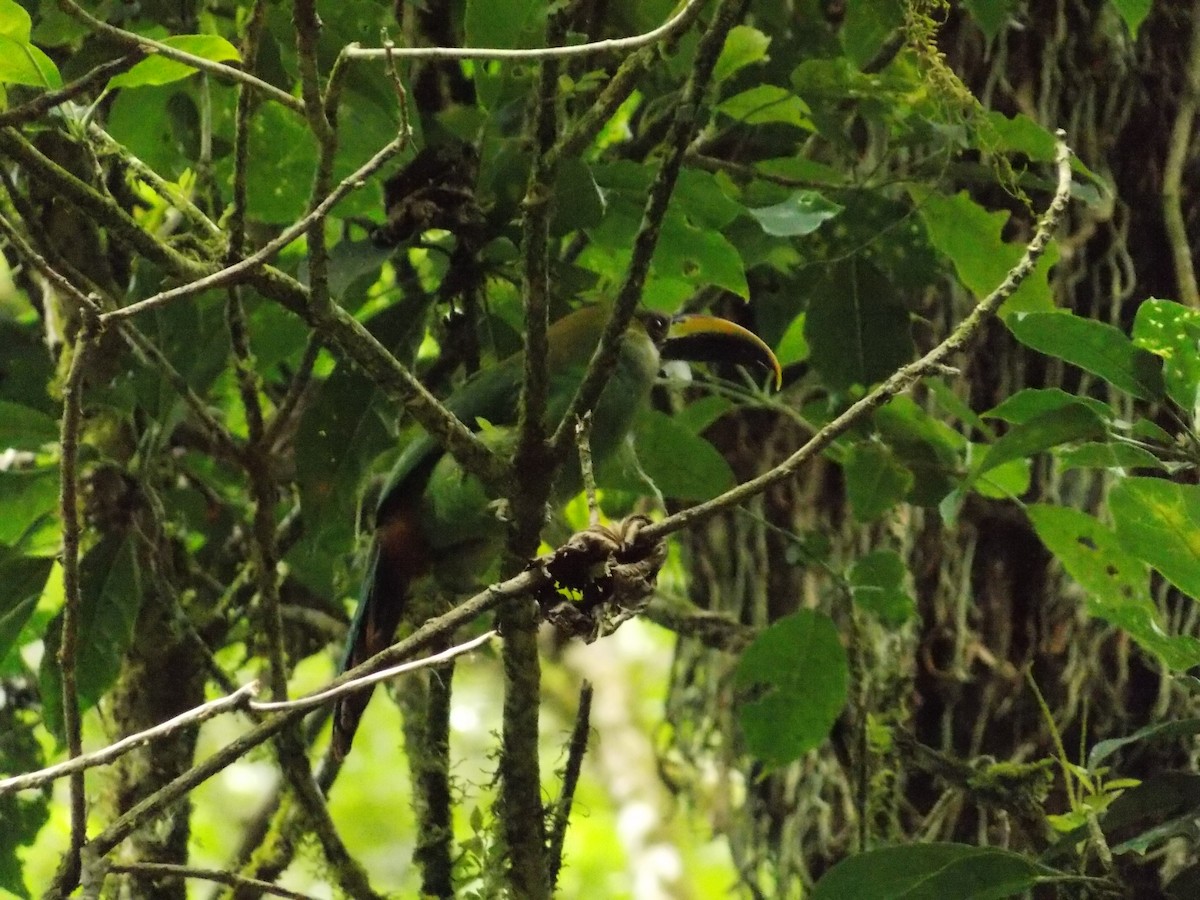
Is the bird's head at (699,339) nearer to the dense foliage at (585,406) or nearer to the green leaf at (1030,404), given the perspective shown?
the dense foliage at (585,406)

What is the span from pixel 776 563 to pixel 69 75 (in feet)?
5.15

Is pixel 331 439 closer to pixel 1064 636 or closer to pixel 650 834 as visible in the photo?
pixel 1064 636

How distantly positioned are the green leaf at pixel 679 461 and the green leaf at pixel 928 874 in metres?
0.60

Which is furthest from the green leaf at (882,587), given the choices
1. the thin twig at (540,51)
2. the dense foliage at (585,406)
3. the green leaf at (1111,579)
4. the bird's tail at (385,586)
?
the thin twig at (540,51)

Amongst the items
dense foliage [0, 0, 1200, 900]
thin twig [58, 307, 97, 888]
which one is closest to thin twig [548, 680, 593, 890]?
dense foliage [0, 0, 1200, 900]

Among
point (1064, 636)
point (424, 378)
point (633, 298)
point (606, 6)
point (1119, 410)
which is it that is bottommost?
point (1064, 636)

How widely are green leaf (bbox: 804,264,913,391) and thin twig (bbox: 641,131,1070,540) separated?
567 millimetres

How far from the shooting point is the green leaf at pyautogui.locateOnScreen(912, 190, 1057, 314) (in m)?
1.78

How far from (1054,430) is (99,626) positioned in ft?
4.22

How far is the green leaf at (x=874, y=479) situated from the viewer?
190cm

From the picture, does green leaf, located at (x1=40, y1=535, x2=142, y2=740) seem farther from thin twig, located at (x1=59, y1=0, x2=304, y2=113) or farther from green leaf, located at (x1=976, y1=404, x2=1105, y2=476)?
green leaf, located at (x1=976, y1=404, x2=1105, y2=476)

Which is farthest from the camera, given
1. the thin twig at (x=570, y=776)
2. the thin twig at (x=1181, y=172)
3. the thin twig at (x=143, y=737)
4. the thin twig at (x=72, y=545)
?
the thin twig at (x=1181, y=172)

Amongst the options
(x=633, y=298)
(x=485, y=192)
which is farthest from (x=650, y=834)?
(x=633, y=298)

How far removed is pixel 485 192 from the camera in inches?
69.6
